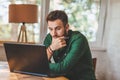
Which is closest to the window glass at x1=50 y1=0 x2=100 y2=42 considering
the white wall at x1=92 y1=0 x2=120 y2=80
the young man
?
the white wall at x1=92 y1=0 x2=120 y2=80

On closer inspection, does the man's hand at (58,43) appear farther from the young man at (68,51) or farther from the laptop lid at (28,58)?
the laptop lid at (28,58)

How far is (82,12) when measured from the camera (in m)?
3.17

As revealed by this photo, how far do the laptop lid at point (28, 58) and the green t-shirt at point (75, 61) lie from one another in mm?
109

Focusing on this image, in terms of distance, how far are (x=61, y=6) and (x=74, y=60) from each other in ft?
5.30

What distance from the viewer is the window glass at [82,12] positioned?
10.2 feet

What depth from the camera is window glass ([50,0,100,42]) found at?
3119mm

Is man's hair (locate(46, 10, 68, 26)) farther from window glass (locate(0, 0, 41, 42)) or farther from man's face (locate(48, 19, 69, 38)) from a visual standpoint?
window glass (locate(0, 0, 41, 42))

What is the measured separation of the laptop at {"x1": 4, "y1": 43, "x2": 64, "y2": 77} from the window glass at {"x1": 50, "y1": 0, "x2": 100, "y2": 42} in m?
1.62

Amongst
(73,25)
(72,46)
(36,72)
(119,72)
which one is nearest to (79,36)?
(72,46)

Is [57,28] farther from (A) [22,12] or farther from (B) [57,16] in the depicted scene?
(A) [22,12]

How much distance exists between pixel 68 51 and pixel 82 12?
1544 mm

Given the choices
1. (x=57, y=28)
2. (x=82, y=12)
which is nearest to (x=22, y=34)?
(x=82, y=12)

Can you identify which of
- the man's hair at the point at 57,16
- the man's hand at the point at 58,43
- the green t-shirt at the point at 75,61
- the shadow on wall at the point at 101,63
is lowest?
the shadow on wall at the point at 101,63

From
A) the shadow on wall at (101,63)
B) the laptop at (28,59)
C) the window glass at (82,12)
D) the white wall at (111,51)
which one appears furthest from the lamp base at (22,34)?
the laptop at (28,59)
